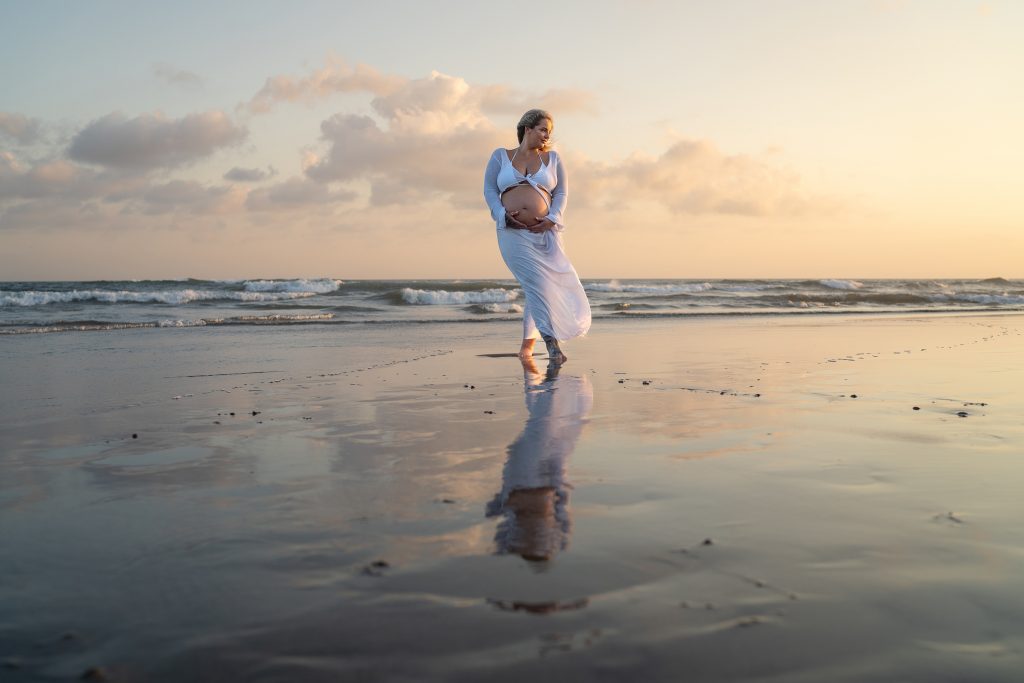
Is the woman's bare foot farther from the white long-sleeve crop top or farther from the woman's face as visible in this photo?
the woman's face

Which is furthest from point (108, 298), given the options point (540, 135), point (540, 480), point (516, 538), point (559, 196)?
point (516, 538)

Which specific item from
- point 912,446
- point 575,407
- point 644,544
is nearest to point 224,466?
point 644,544

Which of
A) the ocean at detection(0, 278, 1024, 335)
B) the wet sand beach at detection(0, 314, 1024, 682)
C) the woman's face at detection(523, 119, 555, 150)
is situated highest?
the woman's face at detection(523, 119, 555, 150)

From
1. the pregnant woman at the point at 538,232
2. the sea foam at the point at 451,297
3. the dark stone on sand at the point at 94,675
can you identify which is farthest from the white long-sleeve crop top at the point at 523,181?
the sea foam at the point at 451,297

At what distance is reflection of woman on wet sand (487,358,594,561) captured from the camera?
6.59 ft

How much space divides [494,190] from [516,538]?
584 centimetres

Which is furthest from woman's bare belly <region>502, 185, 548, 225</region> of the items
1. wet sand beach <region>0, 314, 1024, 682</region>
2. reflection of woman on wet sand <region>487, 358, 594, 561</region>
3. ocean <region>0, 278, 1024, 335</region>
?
ocean <region>0, 278, 1024, 335</region>

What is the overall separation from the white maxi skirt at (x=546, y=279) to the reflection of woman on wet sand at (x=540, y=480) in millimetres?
2571

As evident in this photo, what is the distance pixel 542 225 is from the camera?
748cm

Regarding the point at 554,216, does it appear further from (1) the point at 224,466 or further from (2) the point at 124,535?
(2) the point at 124,535

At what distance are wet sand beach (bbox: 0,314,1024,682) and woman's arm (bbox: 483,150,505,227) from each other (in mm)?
2990

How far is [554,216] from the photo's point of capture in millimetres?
7445

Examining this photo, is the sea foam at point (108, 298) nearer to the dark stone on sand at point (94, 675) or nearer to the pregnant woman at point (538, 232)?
the pregnant woman at point (538, 232)

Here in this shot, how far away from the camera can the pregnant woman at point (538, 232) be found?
729 centimetres
